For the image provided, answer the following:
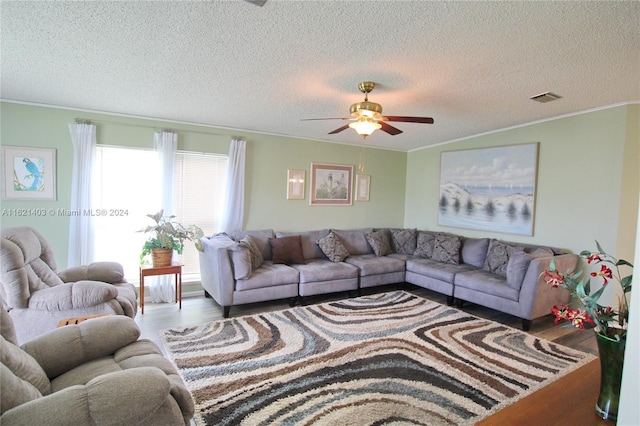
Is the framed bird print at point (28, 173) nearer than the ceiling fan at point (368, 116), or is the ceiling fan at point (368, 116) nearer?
the ceiling fan at point (368, 116)

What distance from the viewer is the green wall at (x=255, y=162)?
3.57m

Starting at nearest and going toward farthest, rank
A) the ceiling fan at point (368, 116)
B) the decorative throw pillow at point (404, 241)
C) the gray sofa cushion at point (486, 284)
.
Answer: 1. the ceiling fan at point (368, 116)
2. the gray sofa cushion at point (486, 284)
3. the decorative throw pillow at point (404, 241)

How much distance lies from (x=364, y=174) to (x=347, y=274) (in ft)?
6.97

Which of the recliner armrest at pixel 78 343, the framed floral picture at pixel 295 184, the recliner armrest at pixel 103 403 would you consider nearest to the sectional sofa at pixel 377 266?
the framed floral picture at pixel 295 184

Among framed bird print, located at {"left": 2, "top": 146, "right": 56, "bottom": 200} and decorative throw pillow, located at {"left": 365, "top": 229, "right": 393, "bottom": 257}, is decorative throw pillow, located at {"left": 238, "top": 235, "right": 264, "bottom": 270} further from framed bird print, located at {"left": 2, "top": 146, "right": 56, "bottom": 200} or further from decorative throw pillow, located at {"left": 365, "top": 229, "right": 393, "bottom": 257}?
framed bird print, located at {"left": 2, "top": 146, "right": 56, "bottom": 200}

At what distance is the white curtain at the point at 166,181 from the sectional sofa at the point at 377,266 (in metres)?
0.47

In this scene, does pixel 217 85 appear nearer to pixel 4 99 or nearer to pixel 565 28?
pixel 4 99

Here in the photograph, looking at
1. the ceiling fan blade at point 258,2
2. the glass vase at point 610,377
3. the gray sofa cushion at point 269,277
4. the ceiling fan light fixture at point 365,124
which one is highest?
the ceiling fan blade at point 258,2

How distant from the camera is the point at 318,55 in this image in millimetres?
2426

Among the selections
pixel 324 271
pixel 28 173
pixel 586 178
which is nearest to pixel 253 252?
pixel 324 271

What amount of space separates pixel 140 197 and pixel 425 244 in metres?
4.26

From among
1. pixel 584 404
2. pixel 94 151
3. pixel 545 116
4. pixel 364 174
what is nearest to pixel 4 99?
pixel 94 151

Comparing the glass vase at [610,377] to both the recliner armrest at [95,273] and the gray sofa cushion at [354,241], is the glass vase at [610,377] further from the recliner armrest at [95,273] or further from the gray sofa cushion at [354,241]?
the gray sofa cushion at [354,241]

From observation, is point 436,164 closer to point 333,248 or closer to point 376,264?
point 376,264
